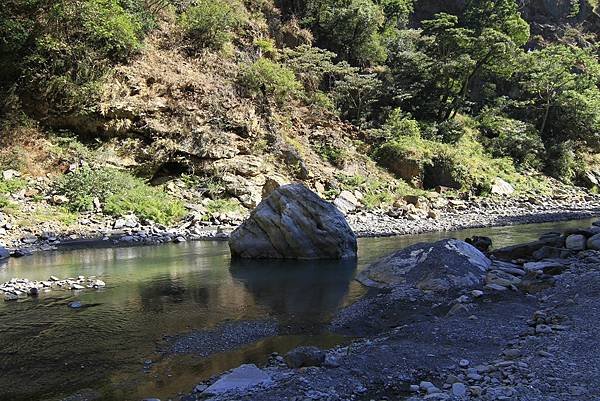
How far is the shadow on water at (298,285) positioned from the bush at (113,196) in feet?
26.6

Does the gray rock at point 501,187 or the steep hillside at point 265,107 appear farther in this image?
the gray rock at point 501,187

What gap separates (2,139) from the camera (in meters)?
23.0

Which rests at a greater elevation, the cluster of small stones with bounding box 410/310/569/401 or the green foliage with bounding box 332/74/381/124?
the green foliage with bounding box 332/74/381/124

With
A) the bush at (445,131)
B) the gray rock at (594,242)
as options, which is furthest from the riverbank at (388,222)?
the gray rock at (594,242)

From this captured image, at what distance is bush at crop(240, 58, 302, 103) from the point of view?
3148 cm

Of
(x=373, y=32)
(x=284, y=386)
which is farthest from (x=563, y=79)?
(x=284, y=386)

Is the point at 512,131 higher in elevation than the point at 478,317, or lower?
higher

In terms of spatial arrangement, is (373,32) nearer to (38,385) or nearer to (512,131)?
(512,131)

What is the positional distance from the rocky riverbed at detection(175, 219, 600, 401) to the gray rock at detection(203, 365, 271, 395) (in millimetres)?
12

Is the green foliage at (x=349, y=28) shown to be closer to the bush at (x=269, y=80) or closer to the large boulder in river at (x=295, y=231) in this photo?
the bush at (x=269, y=80)

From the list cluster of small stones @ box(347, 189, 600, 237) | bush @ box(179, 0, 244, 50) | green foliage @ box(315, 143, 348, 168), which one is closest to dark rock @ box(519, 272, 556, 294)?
cluster of small stones @ box(347, 189, 600, 237)

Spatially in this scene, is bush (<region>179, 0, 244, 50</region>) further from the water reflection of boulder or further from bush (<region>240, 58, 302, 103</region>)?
the water reflection of boulder

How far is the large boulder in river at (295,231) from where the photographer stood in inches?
595

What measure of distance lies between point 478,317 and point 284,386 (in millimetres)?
4223
